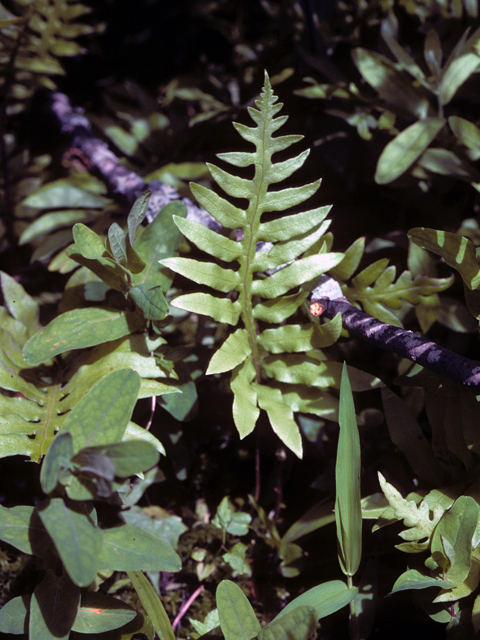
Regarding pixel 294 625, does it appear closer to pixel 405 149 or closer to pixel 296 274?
pixel 296 274

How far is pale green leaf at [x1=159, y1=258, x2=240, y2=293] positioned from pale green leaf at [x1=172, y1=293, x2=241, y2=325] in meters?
0.04

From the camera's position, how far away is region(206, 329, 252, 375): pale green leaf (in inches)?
46.5

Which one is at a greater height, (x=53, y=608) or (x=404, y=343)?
(x=404, y=343)

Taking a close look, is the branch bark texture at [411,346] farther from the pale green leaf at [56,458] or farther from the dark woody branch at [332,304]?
the pale green leaf at [56,458]

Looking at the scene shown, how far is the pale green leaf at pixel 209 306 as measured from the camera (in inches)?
45.7

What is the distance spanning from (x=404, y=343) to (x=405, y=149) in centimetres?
77

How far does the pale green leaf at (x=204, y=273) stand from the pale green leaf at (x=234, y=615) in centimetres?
72

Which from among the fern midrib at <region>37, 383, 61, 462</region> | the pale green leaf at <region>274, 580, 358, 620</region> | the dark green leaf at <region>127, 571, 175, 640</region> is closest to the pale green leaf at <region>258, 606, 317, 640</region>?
the pale green leaf at <region>274, 580, 358, 620</region>

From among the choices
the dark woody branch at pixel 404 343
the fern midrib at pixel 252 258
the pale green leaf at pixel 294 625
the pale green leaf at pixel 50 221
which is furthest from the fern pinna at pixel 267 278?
the pale green leaf at pixel 50 221

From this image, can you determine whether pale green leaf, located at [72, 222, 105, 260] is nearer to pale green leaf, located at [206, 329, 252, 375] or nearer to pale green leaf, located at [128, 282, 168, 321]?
pale green leaf, located at [128, 282, 168, 321]

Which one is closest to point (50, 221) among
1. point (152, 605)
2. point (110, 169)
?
point (110, 169)

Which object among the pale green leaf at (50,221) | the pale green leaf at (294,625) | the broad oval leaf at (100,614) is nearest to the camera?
the pale green leaf at (294,625)

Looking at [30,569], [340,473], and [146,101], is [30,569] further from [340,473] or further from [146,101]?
[146,101]

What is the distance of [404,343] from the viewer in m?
1.15
